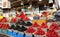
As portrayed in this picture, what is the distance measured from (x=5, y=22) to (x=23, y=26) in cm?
109

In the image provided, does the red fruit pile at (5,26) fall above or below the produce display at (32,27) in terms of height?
below

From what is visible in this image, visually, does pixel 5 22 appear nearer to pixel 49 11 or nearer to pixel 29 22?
pixel 29 22

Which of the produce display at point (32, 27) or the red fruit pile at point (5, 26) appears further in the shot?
the red fruit pile at point (5, 26)

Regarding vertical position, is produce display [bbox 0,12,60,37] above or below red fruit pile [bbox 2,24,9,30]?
above

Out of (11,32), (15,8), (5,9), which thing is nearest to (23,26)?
(11,32)

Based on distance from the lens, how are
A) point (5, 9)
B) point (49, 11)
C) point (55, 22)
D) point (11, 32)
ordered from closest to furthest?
1. point (55, 22)
2. point (49, 11)
3. point (11, 32)
4. point (5, 9)

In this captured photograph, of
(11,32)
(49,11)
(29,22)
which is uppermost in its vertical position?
(49,11)

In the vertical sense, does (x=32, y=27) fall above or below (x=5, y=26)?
above

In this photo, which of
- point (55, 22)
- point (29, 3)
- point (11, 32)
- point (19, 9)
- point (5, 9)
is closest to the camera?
point (55, 22)

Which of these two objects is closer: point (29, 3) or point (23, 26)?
point (23, 26)

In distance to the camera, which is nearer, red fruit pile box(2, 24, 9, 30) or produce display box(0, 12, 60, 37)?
produce display box(0, 12, 60, 37)

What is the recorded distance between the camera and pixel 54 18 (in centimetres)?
268

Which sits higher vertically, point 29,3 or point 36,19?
point 29,3

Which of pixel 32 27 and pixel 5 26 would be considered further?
pixel 5 26
